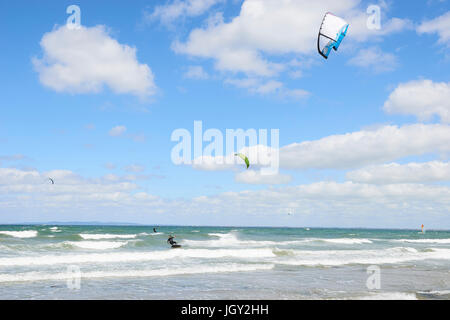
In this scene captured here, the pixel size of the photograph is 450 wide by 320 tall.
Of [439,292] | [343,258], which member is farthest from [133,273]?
[343,258]

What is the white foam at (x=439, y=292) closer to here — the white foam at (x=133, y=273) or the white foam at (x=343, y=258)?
the white foam at (x=133, y=273)

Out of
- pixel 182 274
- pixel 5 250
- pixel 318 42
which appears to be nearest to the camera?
pixel 318 42

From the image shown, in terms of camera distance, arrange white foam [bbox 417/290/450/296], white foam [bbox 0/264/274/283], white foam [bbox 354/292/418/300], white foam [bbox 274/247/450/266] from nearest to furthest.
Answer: white foam [bbox 354/292/418/300] → white foam [bbox 417/290/450/296] → white foam [bbox 0/264/274/283] → white foam [bbox 274/247/450/266]

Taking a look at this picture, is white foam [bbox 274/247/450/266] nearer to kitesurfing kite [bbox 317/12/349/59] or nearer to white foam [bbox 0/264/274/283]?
white foam [bbox 0/264/274/283]

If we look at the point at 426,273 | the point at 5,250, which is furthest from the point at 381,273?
the point at 5,250

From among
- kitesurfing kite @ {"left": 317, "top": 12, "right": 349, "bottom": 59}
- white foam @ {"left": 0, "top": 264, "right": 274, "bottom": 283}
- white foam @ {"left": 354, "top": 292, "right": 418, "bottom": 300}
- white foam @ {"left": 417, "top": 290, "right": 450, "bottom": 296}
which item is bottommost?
white foam @ {"left": 0, "top": 264, "right": 274, "bottom": 283}

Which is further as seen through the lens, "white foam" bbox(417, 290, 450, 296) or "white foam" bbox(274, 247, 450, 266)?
"white foam" bbox(274, 247, 450, 266)

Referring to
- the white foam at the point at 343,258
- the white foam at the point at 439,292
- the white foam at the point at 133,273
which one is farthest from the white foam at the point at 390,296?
the white foam at the point at 343,258

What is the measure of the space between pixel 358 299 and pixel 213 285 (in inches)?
170

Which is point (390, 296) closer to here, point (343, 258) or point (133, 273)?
point (133, 273)

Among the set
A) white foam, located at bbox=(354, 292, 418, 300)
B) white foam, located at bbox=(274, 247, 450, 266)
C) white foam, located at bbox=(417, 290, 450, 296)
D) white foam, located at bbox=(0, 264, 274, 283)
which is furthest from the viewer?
white foam, located at bbox=(274, 247, 450, 266)

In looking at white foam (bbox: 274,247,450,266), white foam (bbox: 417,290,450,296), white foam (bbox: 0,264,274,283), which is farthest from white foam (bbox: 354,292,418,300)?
white foam (bbox: 274,247,450,266)
